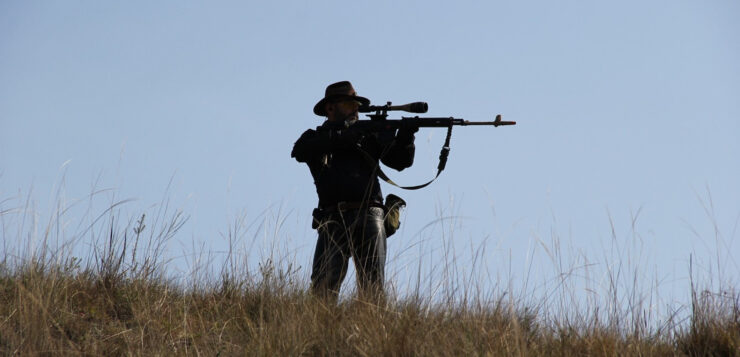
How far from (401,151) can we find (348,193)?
1.68 feet

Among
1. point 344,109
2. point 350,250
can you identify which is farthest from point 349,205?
point 344,109

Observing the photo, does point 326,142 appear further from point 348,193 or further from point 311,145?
point 348,193

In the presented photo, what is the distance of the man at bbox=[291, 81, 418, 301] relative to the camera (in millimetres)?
5109

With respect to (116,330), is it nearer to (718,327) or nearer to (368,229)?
(368,229)

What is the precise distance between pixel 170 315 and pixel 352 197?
139 cm

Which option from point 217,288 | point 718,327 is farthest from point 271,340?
point 718,327

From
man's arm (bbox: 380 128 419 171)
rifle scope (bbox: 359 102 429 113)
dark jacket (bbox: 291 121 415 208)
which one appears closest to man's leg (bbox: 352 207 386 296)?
dark jacket (bbox: 291 121 415 208)

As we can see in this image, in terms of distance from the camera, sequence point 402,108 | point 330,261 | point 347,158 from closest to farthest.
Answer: point 330,261 → point 347,158 → point 402,108

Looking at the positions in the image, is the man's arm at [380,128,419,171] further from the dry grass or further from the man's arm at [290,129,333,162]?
the dry grass

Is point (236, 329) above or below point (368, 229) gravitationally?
below

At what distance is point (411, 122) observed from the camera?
213 inches

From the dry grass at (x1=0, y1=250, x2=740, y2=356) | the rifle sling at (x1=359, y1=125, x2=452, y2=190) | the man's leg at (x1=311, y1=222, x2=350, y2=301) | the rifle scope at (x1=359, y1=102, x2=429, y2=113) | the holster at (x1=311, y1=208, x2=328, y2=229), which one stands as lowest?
the dry grass at (x1=0, y1=250, x2=740, y2=356)

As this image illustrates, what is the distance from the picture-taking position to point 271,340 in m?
4.13

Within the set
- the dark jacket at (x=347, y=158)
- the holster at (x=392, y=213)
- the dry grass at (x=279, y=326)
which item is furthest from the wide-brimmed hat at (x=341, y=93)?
the dry grass at (x=279, y=326)
